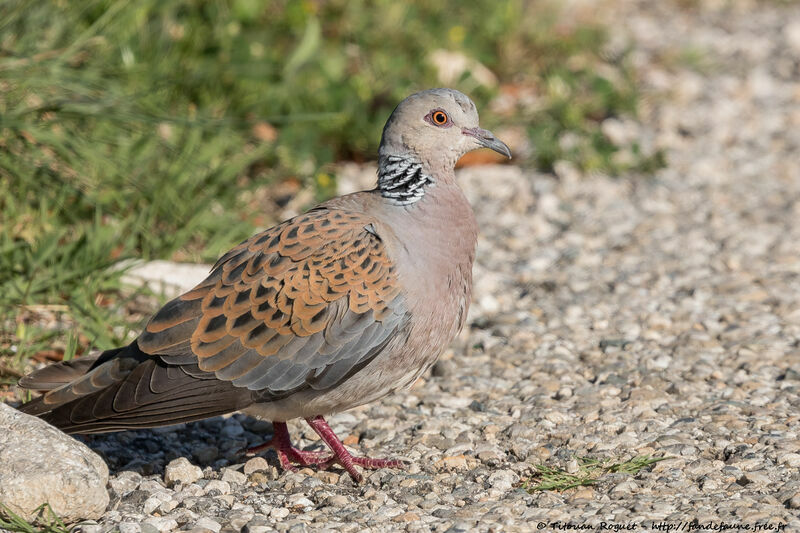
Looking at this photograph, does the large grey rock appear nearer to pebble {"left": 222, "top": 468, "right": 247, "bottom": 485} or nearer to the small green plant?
the small green plant

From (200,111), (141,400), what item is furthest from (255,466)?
(200,111)

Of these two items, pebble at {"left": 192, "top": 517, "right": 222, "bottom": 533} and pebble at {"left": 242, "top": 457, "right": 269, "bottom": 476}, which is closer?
pebble at {"left": 192, "top": 517, "right": 222, "bottom": 533}

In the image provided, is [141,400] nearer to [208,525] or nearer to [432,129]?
[208,525]

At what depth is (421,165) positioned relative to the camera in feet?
14.1

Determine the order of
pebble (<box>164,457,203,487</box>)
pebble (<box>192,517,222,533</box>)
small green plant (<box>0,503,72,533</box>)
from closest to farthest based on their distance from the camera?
small green plant (<box>0,503,72,533</box>), pebble (<box>192,517,222,533</box>), pebble (<box>164,457,203,487</box>)

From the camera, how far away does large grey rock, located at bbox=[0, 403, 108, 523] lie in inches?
141

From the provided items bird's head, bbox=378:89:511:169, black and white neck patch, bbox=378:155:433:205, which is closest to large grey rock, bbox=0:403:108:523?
black and white neck patch, bbox=378:155:433:205

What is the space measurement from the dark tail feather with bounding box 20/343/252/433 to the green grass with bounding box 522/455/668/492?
1140mm

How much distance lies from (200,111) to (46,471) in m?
3.70

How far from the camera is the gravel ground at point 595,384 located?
12.5ft

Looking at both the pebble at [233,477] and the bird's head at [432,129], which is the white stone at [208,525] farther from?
the bird's head at [432,129]

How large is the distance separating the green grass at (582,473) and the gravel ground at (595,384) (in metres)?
0.04

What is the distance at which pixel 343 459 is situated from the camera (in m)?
4.19

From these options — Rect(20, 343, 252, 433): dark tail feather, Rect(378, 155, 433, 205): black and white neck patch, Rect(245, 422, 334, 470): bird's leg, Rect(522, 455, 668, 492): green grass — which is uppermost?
Rect(378, 155, 433, 205): black and white neck patch
